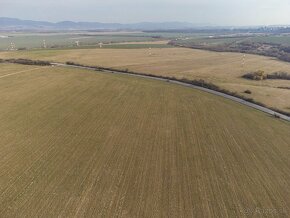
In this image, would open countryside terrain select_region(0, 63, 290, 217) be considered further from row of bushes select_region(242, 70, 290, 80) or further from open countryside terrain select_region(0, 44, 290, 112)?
row of bushes select_region(242, 70, 290, 80)

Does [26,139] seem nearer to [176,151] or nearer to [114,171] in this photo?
[114,171]

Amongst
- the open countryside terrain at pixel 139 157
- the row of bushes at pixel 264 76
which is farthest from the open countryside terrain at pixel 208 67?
the open countryside terrain at pixel 139 157

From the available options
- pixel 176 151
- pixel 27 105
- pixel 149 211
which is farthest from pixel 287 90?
pixel 149 211

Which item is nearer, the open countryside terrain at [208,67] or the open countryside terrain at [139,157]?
the open countryside terrain at [139,157]

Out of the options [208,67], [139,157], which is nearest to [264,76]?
[208,67]

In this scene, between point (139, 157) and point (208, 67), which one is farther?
point (208, 67)

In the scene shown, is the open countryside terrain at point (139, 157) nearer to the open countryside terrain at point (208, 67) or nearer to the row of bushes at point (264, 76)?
the open countryside terrain at point (208, 67)

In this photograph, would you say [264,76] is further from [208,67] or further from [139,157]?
[139,157]
